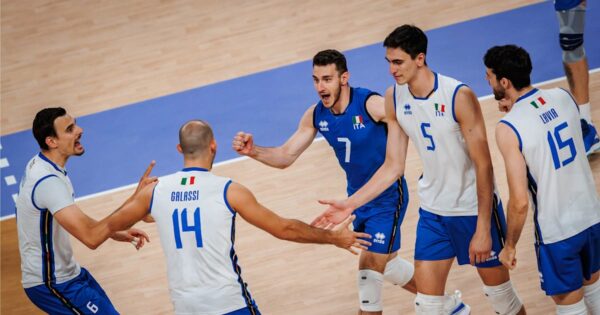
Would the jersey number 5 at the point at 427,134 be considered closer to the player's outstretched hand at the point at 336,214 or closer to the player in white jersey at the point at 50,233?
the player's outstretched hand at the point at 336,214

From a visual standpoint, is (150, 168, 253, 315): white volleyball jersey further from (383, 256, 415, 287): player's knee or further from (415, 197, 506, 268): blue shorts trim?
(383, 256, 415, 287): player's knee

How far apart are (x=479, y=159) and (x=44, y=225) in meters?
3.08

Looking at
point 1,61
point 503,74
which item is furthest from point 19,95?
point 503,74

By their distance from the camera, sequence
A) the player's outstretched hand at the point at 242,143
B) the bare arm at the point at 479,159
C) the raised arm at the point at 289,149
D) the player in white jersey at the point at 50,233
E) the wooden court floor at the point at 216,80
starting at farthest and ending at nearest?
1. the wooden court floor at the point at 216,80
2. the raised arm at the point at 289,149
3. the player's outstretched hand at the point at 242,143
4. the player in white jersey at the point at 50,233
5. the bare arm at the point at 479,159

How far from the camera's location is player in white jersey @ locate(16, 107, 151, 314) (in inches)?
245

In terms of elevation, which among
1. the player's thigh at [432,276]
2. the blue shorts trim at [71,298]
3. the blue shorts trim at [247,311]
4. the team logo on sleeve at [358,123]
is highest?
the team logo on sleeve at [358,123]

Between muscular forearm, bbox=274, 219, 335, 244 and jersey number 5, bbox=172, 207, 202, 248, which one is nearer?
jersey number 5, bbox=172, 207, 202, 248

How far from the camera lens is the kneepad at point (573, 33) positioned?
8.68 m

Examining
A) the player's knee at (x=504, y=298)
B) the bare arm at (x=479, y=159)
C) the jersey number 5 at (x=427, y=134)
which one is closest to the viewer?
the bare arm at (x=479, y=159)

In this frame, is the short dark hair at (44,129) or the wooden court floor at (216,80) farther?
the wooden court floor at (216,80)

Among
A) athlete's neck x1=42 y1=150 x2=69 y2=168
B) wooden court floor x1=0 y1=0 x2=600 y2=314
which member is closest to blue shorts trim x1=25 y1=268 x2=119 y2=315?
athlete's neck x1=42 y1=150 x2=69 y2=168

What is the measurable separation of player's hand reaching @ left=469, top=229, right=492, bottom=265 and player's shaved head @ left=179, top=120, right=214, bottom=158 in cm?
183

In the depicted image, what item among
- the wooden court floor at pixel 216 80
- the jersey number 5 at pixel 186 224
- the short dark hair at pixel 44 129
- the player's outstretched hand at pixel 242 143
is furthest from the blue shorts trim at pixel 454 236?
the short dark hair at pixel 44 129

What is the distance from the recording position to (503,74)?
5379 mm
